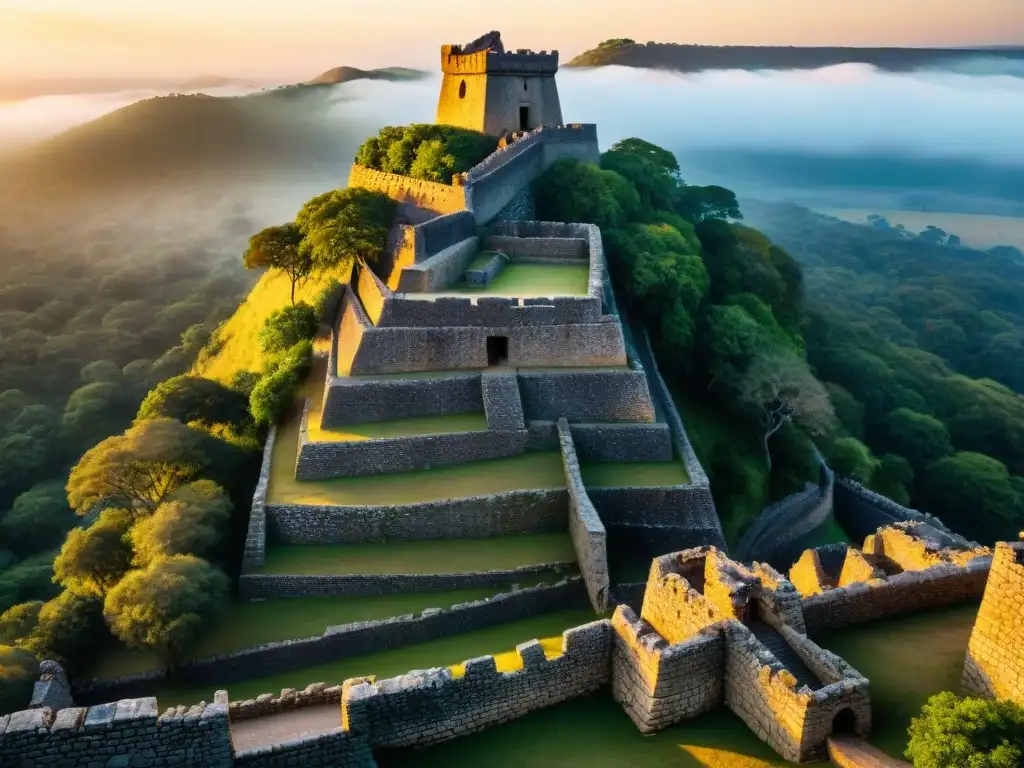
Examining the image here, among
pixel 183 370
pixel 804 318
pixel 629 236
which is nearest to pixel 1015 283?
pixel 804 318

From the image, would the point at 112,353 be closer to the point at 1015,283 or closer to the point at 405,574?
the point at 405,574

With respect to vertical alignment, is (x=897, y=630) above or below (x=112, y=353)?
above

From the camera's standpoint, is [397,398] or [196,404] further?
[196,404]

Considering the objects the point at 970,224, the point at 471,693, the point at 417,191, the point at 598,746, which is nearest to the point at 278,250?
the point at 417,191

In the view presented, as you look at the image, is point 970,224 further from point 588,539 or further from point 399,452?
point 588,539

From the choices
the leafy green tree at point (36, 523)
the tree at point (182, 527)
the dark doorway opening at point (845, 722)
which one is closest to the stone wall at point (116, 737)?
the dark doorway opening at point (845, 722)
